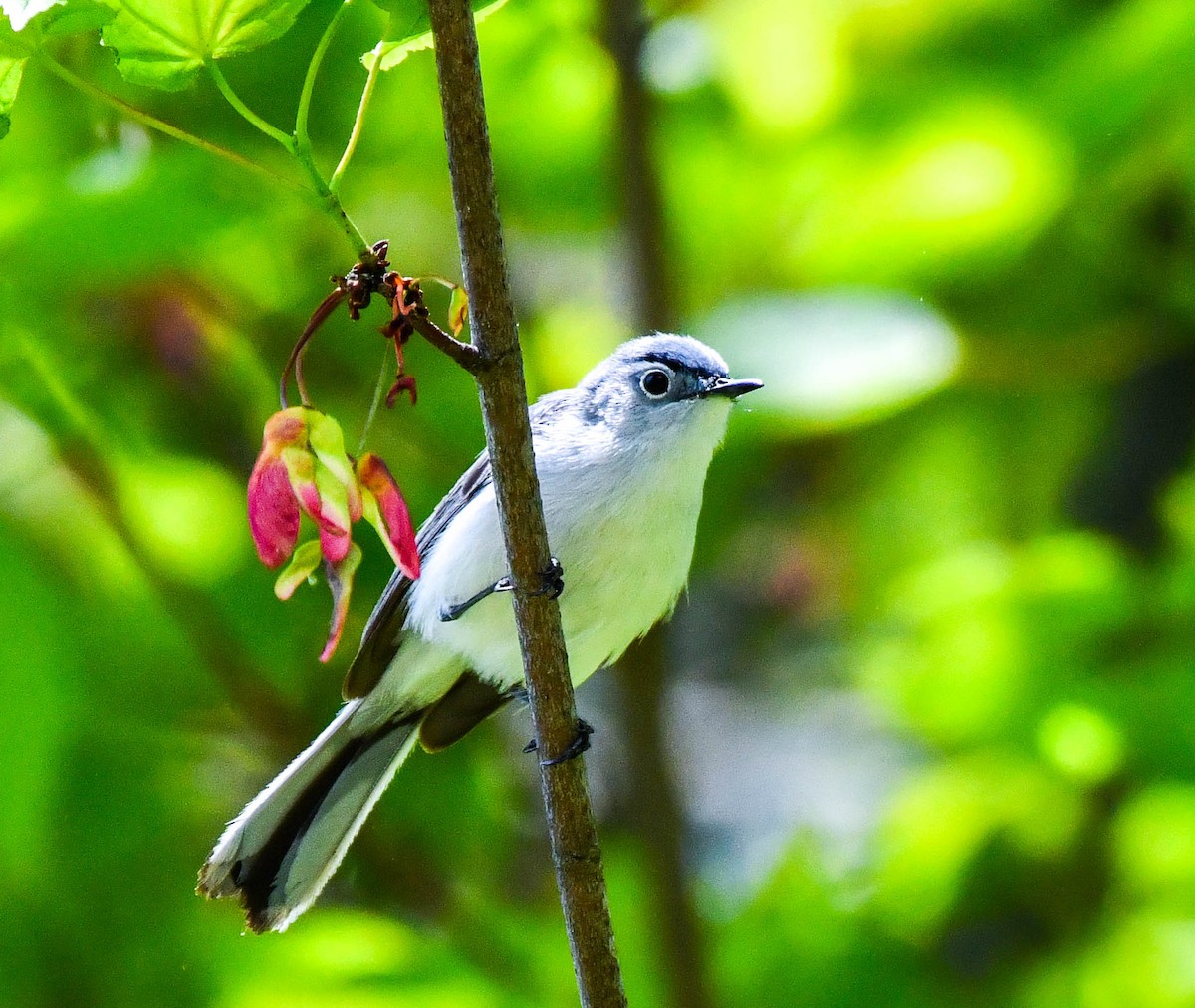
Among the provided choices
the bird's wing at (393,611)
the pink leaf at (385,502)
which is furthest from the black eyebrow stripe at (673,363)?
the pink leaf at (385,502)

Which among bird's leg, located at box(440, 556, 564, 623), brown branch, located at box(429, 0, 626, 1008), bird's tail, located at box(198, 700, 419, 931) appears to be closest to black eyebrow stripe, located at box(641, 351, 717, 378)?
bird's leg, located at box(440, 556, 564, 623)

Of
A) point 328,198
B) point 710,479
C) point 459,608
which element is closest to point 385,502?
point 328,198

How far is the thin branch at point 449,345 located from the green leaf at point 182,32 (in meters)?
0.29

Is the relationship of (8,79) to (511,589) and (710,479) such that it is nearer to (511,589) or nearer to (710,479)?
(511,589)

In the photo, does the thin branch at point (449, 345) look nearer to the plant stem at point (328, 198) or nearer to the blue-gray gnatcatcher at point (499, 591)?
the plant stem at point (328, 198)

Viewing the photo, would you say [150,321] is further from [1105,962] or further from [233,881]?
[1105,962]

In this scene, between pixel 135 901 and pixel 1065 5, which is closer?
pixel 135 901

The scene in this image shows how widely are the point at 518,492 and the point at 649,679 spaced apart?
6.23 feet

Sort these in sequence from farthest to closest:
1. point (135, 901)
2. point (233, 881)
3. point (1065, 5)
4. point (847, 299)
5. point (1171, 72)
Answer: point (1065, 5) < point (135, 901) < point (847, 299) < point (1171, 72) < point (233, 881)

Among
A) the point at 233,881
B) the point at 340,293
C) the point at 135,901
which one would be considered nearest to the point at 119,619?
the point at 135,901

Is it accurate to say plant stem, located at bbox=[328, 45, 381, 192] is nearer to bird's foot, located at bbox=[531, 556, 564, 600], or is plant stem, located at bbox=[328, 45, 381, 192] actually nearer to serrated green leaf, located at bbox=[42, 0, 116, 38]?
serrated green leaf, located at bbox=[42, 0, 116, 38]

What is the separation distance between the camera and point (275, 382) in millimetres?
3346

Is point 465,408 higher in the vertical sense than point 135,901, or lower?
higher

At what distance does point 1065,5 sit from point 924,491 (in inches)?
54.3
